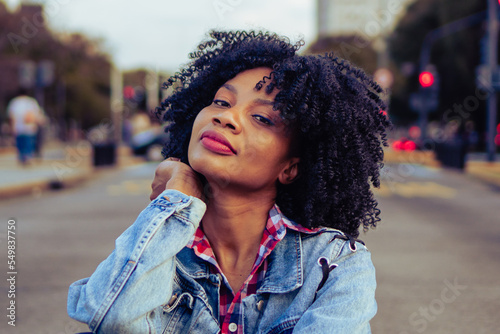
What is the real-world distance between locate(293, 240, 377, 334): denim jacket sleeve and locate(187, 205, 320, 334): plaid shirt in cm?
20

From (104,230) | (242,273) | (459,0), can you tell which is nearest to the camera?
(242,273)

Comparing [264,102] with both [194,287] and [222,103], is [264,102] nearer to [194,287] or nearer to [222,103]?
[222,103]

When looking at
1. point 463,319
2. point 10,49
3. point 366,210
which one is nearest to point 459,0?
point 10,49

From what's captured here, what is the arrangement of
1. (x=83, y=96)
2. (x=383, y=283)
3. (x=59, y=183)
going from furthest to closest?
(x=83, y=96) < (x=59, y=183) < (x=383, y=283)

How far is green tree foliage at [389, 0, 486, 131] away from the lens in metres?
31.0

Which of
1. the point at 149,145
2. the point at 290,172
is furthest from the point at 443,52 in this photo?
the point at 290,172

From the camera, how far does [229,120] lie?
6.22ft

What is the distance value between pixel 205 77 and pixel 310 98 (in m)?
0.50

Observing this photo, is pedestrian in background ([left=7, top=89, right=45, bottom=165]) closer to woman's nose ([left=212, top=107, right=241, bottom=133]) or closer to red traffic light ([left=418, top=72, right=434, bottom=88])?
red traffic light ([left=418, top=72, right=434, bottom=88])

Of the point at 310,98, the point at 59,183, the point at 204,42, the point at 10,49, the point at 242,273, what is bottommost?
the point at 59,183

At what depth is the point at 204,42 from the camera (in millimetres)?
2430

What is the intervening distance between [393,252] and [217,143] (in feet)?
15.6

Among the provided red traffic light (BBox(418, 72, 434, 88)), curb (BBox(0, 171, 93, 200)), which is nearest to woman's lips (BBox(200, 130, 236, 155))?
curb (BBox(0, 171, 93, 200))

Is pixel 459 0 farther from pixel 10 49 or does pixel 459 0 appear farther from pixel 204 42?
pixel 204 42
